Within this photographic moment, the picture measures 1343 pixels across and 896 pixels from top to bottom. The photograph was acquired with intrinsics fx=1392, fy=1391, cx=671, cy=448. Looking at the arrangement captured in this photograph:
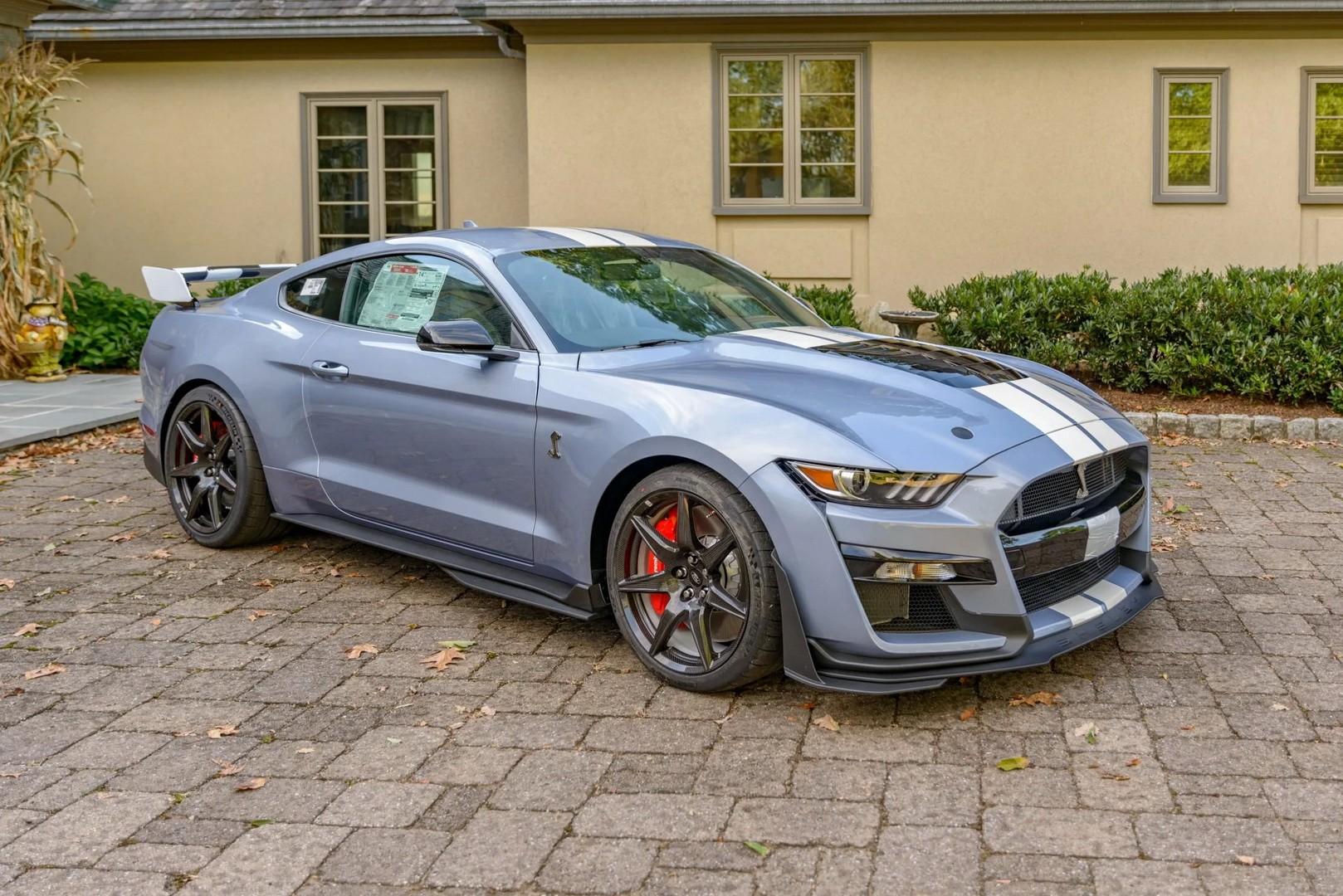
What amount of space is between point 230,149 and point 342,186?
1194 mm

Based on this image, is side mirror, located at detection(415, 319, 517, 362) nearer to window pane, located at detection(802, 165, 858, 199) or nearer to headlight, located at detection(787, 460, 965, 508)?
headlight, located at detection(787, 460, 965, 508)

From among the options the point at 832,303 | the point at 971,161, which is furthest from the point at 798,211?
the point at 832,303

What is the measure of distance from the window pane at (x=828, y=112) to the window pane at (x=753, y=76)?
0.33m

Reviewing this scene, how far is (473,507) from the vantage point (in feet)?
17.0

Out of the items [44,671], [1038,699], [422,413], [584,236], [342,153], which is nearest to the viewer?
[1038,699]

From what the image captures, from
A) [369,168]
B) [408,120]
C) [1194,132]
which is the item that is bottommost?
[369,168]

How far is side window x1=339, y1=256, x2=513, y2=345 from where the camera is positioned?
5.37 meters

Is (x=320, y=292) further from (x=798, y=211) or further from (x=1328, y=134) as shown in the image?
(x=1328, y=134)

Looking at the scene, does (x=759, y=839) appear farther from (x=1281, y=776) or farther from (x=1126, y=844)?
(x=1281, y=776)

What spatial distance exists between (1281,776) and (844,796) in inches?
47.9

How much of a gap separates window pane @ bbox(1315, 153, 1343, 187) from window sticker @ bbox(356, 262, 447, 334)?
9.71m

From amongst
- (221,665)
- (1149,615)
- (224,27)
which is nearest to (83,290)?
(224,27)

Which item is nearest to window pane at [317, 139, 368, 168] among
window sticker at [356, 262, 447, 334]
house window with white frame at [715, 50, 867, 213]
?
house window with white frame at [715, 50, 867, 213]

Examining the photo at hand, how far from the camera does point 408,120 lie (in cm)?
1381
